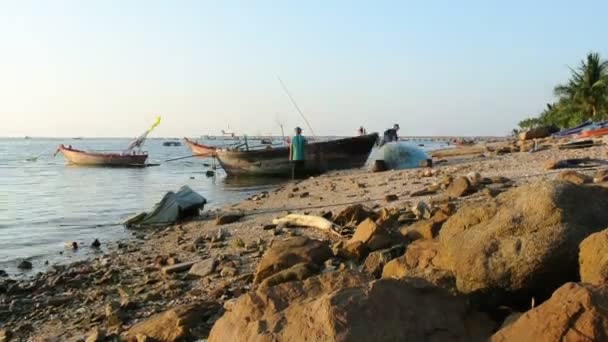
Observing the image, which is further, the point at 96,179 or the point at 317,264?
the point at 96,179

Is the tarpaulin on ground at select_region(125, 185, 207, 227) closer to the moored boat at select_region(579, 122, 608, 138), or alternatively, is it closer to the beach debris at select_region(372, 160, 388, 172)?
the beach debris at select_region(372, 160, 388, 172)

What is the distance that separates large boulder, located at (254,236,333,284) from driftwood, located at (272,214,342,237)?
175 cm

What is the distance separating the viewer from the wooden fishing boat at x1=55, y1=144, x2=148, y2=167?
44.8m

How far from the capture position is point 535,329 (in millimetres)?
2996

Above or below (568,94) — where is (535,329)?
below

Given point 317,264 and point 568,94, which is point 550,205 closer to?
point 317,264

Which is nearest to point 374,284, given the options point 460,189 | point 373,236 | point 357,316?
point 357,316

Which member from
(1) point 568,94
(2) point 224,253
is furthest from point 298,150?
(1) point 568,94

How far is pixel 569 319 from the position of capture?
2910 mm

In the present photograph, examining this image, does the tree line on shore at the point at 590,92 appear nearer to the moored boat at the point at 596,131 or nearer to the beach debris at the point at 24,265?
the moored boat at the point at 596,131

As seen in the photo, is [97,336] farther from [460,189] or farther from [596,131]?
[596,131]

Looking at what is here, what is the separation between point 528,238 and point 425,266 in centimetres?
102

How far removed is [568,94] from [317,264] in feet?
166

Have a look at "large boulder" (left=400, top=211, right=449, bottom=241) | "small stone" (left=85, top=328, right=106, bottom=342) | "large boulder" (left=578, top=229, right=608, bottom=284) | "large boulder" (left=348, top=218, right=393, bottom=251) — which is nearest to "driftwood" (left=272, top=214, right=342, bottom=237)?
"large boulder" (left=348, top=218, right=393, bottom=251)
